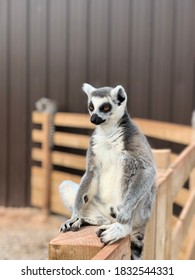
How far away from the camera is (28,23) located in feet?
5.55

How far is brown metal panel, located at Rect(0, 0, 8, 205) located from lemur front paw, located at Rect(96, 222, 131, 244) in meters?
1.25

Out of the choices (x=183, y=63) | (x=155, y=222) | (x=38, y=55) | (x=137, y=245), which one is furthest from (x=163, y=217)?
(x=38, y=55)

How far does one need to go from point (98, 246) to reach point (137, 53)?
1.24 metres

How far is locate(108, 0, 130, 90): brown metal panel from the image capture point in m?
1.60

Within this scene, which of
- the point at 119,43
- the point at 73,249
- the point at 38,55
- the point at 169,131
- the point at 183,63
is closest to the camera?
the point at 73,249

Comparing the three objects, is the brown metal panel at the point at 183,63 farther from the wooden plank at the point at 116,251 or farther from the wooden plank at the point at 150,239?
the wooden plank at the point at 116,251

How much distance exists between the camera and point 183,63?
151cm

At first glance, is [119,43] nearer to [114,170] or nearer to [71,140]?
[71,140]

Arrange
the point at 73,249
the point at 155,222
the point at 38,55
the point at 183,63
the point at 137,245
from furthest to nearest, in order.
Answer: the point at 38,55 → the point at 183,63 → the point at 155,222 → the point at 137,245 → the point at 73,249

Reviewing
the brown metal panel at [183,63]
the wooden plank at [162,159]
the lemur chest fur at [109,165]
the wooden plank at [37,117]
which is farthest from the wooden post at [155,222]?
the wooden plank at [37,117]

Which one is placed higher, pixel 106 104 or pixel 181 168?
pixel 106 104

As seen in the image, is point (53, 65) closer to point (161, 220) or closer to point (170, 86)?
point (170, 86)

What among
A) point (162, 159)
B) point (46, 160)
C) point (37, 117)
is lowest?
point (46, 160)

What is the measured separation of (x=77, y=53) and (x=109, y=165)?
1223 mm
